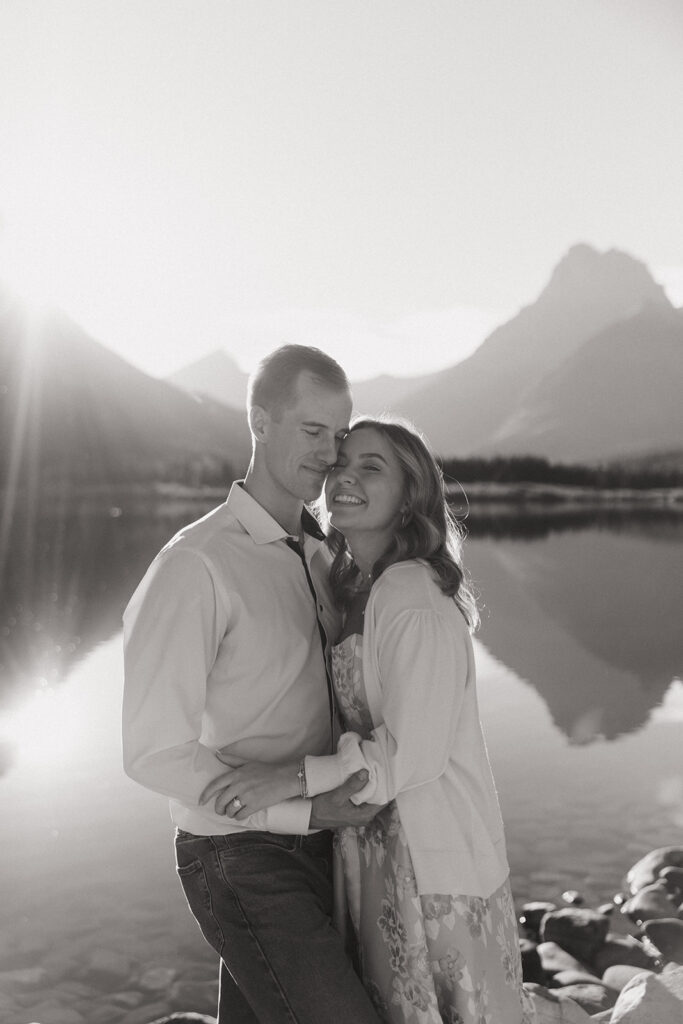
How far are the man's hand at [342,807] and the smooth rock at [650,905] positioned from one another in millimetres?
5919

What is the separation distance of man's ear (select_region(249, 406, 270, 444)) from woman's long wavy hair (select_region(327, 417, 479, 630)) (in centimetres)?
38

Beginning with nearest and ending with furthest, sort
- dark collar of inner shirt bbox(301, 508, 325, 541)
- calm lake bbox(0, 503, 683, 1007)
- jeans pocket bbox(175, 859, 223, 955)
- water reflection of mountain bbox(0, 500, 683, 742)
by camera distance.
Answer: jeans pocket bbox(175, 859, 223, 955)
dark collar of inner shirt bbox(301, 508, 325, 541)
calm lake bbox(0, 503, 683, 1007)
water reflection of mountain bbox(0, 500, 683, 742)

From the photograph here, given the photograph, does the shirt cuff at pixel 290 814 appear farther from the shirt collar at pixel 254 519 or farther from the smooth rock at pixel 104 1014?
the smooth rock at pixel 104 1014

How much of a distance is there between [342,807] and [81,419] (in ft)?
547

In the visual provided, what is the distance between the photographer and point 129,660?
10.1 feet

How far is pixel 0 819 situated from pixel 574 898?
7.18 metres

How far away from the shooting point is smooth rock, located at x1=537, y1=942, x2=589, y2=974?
6.79 m

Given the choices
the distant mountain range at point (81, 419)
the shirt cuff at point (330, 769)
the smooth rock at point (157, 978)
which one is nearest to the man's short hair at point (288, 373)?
the shirt cuff at point (330, 769)

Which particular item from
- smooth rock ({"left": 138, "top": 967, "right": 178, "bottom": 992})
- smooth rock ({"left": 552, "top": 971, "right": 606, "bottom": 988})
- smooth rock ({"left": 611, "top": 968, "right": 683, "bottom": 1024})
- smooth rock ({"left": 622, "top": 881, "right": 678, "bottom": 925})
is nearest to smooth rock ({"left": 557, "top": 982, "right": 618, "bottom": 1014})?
smooth rock ({"left": 552, "top": 971, "right": 606, "bottom": 988})

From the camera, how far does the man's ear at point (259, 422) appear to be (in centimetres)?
371

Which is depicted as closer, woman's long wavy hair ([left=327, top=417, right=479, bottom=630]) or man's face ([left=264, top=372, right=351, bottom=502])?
woman's long wavy hair ([left=327, top=417, right=479, bottom=630])

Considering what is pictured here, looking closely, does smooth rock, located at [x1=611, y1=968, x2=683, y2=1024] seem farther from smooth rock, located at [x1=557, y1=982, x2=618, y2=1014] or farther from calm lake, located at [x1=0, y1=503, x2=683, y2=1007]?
calm lake, located at [x1=0, y1=503, x2=683, y2=1007]

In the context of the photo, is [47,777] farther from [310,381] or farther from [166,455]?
[166,455]

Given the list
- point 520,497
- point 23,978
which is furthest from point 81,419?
point 23,978
